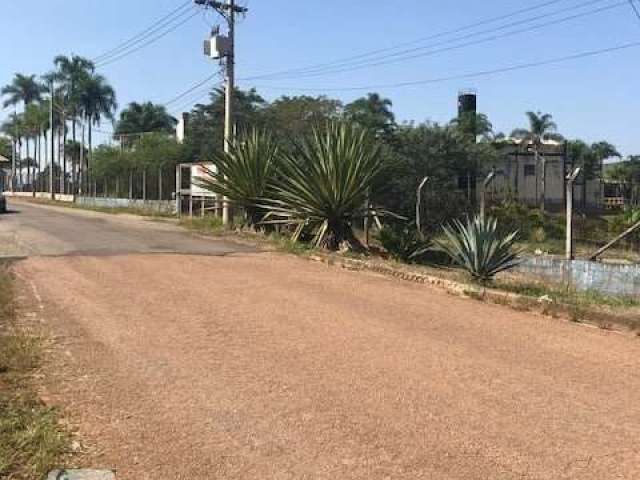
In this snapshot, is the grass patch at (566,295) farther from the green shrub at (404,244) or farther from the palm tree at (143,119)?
the palm tree at (143,119)

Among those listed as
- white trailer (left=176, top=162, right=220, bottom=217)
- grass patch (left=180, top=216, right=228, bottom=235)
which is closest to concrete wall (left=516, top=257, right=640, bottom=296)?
grass patch (left=180, top=216, right=228, bottom=235)

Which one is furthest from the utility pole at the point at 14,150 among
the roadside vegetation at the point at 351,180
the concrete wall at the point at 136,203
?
the concrete wall at the point at 136,203

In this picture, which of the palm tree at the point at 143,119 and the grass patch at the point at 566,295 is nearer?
the grass patch at the point at 566,295

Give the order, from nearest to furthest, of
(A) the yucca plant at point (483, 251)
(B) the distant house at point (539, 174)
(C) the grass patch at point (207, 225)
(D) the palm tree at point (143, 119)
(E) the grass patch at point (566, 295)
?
1. (E) the grass patch at point (566, 295)
2. (A) the yucca plant at point (483, 251)
3. (C) the grass patch at point (207, 225)
4. (B) the distant house at point (539, 174)
5. (D) the palm tree at point (143, 119)

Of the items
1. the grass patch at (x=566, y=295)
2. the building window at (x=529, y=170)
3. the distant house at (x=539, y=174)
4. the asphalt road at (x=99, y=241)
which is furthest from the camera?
the building window at (x=529, y=170)

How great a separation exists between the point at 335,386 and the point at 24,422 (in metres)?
2.26

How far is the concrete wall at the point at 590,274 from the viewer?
11742mm

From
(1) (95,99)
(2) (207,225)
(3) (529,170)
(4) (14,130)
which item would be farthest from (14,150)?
(2) (207,225)

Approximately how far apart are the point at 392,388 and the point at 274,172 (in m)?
14.3

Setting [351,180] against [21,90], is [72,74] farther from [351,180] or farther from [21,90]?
[351,180]

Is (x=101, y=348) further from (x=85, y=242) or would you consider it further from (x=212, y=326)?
(x=85, y=242)

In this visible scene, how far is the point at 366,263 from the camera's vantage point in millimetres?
14188

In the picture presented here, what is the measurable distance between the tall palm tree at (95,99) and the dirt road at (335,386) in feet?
203

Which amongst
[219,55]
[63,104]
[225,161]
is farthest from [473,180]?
[63,104]
